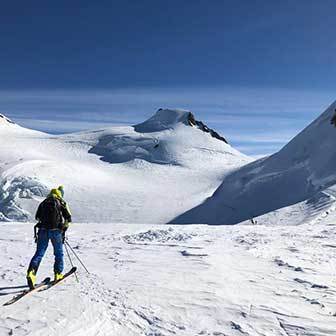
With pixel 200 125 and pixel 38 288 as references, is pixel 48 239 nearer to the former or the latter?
pixel 38 288

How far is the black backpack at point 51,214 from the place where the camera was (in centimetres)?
738

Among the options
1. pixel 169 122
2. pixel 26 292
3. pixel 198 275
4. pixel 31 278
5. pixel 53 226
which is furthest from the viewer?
pixel 169 122

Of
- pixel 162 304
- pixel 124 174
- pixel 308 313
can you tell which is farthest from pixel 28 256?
pixel 124 174

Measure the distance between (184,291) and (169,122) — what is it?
79.6 metres

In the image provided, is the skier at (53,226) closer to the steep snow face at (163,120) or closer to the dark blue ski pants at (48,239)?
the dark blue ski pants at (48,239)

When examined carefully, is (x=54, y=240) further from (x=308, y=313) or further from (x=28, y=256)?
(x=308, y=313)

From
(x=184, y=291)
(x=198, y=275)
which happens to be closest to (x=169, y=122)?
(x=198, y=275)

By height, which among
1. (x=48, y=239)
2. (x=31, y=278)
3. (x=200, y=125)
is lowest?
(x=31, y=278)

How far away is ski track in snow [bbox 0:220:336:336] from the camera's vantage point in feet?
17.6

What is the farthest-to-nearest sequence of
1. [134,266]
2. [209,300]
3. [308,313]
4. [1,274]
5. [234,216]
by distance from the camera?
[234,216] → [134,266] → [1,274] → [209,300] → [308,313]

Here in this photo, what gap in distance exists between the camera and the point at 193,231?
14852 millimetres

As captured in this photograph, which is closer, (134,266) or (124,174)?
(134,266)

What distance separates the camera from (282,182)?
37312 mm

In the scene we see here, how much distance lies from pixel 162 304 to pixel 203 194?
148 ft
